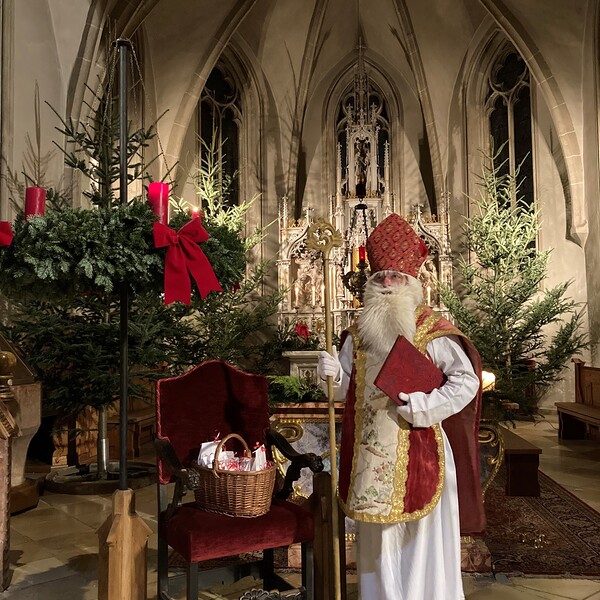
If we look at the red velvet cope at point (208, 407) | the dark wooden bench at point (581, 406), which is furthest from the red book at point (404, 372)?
the dark wooden bench at point (581, 406)

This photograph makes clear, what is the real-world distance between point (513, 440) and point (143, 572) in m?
3.41

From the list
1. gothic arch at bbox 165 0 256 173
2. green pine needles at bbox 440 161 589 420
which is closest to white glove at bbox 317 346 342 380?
green pine needles at bbox 440 161 589 420

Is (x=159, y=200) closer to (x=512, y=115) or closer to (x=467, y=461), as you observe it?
(x=467, y=461)

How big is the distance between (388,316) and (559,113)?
871 centimetres

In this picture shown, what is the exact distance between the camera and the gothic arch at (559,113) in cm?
978

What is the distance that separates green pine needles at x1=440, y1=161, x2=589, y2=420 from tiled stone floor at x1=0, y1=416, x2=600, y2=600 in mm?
3475

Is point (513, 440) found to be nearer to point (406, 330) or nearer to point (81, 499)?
point (406, 330)

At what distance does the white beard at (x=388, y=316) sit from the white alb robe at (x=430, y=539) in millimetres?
155

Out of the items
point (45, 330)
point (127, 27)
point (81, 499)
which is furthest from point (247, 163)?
point (81, 499)

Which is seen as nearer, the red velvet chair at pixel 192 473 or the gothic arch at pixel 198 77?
the red velvet chair at pixel 192 473

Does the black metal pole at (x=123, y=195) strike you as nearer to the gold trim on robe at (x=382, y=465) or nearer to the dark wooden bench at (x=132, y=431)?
the gold trim on robe at (x=382, y=465)

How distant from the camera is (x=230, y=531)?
8.30 ft

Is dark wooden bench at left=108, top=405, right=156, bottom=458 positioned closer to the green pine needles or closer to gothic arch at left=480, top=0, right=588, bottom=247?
the green pine needles

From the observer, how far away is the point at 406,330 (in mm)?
2482
